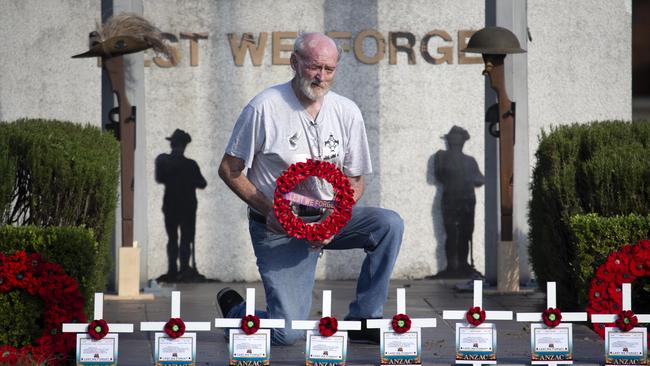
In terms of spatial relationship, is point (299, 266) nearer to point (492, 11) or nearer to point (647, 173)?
point (647, 173)

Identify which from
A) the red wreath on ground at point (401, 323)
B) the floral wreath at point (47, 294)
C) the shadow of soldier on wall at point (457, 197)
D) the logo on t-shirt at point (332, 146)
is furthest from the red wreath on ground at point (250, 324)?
the shadow of soldier on wall at point (457, 197)

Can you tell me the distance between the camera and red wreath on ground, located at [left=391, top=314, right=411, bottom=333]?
4.99m

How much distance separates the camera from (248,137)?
19.0 feet

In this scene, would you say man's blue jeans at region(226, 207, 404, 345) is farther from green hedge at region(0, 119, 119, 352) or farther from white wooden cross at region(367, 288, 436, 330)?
green hedge at region(0, 119, 119, 352)

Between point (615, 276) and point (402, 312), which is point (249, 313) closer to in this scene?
point (402, 312)

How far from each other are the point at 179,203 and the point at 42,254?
14.6 ft

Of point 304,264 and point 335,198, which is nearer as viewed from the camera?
point 335,198

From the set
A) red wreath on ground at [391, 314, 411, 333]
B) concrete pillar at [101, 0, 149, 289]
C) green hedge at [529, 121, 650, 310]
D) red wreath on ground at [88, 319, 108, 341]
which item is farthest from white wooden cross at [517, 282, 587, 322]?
concrete pillar at [101, 0, 149, 289]

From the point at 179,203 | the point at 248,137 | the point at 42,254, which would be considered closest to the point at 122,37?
the point at 179,203

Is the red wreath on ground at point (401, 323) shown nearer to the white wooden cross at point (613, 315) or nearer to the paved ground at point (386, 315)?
the paved ground at point (386, 315)

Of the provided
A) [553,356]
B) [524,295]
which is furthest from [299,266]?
[524,295]

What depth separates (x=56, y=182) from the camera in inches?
277

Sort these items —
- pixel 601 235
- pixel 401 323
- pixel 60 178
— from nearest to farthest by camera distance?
pixel 401 323, pixel 601 235, pixel 60 178

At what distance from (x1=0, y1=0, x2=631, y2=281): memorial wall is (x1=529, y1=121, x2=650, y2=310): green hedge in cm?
186
